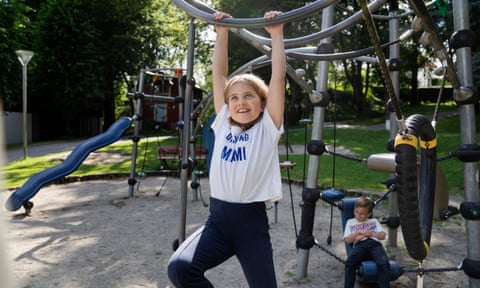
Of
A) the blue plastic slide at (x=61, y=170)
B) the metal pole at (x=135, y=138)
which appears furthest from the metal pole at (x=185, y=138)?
the metal pole at (x=135, y=138)

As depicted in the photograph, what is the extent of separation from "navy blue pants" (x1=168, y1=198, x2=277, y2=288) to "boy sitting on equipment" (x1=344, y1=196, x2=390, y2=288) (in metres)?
1.31

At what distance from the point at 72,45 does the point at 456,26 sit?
22.0m

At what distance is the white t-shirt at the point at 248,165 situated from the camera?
76.0 inches

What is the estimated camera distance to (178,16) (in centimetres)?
2661

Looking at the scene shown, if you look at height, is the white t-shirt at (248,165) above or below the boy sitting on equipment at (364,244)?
above

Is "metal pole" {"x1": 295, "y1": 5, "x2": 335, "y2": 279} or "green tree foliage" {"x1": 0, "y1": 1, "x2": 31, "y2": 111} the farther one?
"green tree foliage" {"x1": 0, "y1": 1, "x2": 31, "y2": 111}

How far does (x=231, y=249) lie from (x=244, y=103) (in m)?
0.70

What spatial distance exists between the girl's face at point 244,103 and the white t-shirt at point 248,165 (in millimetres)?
50

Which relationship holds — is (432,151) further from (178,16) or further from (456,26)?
(178,16)

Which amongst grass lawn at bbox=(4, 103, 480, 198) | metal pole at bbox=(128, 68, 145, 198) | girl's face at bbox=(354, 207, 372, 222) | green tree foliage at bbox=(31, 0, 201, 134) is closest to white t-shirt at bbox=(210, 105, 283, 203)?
girl's face at bbox=(354, 207, 372, 222)

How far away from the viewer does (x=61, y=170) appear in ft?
21.0

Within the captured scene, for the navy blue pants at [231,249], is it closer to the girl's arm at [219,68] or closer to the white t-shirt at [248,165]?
the white t-shirt at [248,165]

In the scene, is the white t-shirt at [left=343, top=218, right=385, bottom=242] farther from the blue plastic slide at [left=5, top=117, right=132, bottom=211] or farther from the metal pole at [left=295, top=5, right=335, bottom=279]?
the blue plastic slide at [left=5, top=117, right=132, bottom=211]

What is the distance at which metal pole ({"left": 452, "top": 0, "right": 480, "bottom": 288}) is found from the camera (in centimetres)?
269
